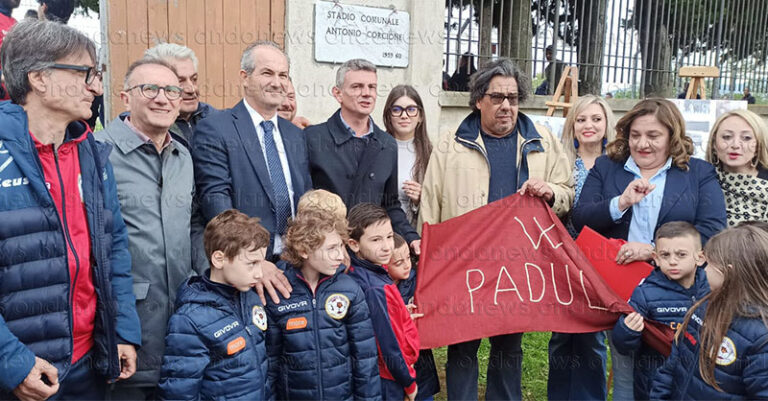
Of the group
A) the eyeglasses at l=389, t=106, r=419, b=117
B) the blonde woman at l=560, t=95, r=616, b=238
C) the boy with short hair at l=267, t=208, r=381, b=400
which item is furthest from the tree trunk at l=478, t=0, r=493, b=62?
the boy with short hair at l=267, t=208, r=381, b=400

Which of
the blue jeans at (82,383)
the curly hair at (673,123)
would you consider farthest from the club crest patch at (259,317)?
the curly hair at (673,123)

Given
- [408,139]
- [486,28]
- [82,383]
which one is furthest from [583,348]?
[486,28]

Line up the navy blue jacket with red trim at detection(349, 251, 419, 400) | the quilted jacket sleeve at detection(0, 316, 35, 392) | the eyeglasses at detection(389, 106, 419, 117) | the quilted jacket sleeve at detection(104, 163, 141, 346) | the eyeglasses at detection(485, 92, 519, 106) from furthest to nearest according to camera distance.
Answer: the eyeglasses at detection(389, 106, 419, 117) → the eyeglasses at detection(485, 92, 519, 106) → the navy blue jacket with red trim at detection(349, 251, 419, 400) → the quilted jacket sleeve at detection(104, 163, 141, 346) → the quilted jacket sleeve at detection(0, 316, 35, 392)

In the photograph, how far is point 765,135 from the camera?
3658 mm

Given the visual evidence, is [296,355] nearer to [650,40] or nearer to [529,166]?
[529,166]

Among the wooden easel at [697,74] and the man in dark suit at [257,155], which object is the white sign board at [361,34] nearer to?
the man in dark suit at [257,155]

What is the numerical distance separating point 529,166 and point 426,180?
25.7 inches

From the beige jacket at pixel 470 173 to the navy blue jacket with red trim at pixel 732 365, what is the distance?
1.26 meters

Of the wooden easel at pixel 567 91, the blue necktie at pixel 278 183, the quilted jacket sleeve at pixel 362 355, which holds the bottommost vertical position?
the quilted jacket sleeve at pixel 362 355

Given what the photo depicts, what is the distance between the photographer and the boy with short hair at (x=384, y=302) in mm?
3021

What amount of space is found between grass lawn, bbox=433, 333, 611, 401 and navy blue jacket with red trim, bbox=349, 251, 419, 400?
5.19 ft

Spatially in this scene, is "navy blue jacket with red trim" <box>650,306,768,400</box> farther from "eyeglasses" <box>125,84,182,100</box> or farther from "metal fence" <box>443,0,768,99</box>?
"metal fence" <box>443,0,768,99</box>

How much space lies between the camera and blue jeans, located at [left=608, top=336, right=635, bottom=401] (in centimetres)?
358

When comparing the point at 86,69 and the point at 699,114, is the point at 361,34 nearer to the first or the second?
the point at 699,114
